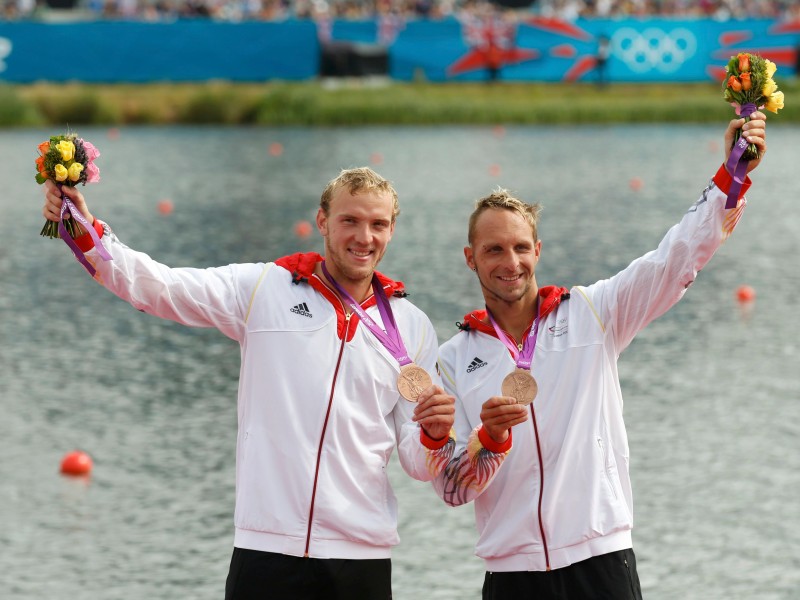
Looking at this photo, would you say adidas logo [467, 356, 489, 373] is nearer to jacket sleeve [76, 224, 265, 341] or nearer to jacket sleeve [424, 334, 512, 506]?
jacket sleeve [424, 334, 512, 506]

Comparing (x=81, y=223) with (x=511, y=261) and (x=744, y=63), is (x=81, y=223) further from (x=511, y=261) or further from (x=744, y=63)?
(x=744, y=63)

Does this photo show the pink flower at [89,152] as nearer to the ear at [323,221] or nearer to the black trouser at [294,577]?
the ear at [323,221]

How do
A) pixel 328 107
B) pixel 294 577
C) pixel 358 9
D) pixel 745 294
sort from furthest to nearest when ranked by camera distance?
1. pixel 358 9
2. pixel 328 107
3. pixel 745 294
4. pixel 294 577

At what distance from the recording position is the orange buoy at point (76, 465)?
9.81 meters

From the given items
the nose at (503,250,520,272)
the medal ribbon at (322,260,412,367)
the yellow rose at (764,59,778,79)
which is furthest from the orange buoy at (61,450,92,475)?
the yellow rose at (764,59,778,79)

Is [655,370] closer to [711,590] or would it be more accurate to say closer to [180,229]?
[711,590]

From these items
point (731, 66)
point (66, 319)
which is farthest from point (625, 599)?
point (66, 319)

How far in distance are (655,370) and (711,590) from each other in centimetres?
487

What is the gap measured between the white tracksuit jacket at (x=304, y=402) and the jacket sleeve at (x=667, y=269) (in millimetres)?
662

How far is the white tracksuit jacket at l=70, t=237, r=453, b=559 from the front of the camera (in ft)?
15.5

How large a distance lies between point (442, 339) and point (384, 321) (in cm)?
842

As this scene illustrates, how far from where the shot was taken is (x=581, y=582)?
186 inches

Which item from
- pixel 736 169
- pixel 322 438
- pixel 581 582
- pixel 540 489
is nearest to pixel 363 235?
pixel 322 438

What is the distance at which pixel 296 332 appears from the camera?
4.87 metres
